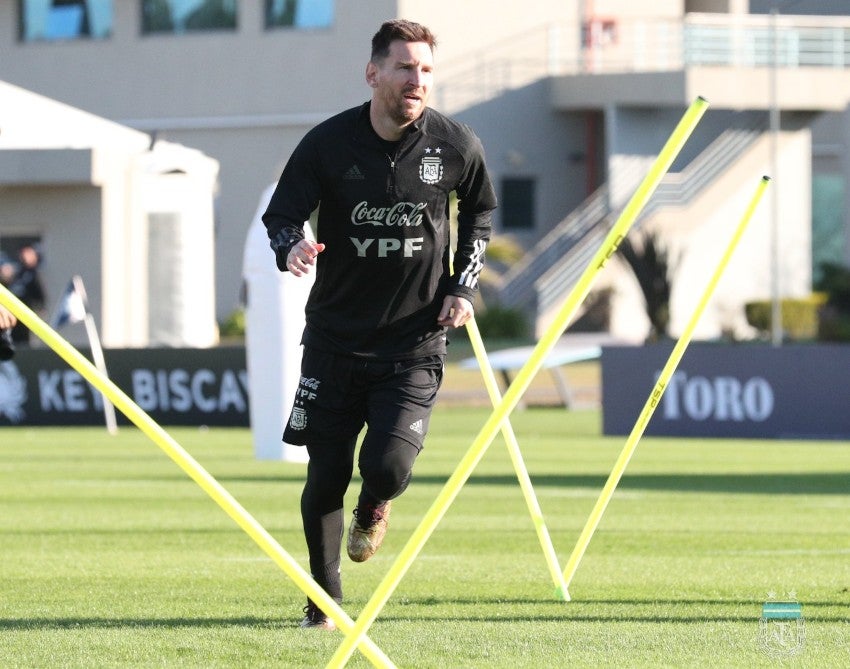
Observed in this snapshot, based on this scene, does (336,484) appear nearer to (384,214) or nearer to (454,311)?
(454,311)

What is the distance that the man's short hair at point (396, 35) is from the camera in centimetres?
702

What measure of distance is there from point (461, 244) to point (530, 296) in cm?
3771

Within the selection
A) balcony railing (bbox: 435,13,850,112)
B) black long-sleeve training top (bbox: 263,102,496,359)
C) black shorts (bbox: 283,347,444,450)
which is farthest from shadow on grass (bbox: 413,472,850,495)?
balcony railing (bbox: 435,13,850,112)

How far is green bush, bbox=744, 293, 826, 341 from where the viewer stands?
143 ft

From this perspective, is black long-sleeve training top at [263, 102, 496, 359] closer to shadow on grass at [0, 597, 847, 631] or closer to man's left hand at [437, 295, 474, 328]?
man's left hand at [437, 295, 474, 328]

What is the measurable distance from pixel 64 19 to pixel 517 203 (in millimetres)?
11738

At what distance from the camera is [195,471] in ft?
19.9

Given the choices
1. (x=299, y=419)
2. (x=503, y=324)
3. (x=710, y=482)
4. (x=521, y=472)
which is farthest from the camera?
(x=503, y=324)

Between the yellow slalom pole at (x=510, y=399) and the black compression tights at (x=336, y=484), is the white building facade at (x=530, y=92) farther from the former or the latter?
the yellow slalom pole at (x=510, y=399)

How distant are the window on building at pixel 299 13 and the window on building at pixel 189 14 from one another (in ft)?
3.13

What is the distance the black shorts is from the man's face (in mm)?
939

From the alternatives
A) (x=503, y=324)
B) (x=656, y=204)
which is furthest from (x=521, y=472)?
(x=656, y=204)

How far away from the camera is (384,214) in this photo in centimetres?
725

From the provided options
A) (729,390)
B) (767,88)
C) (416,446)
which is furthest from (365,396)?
(767,88)
